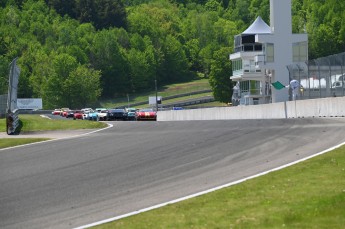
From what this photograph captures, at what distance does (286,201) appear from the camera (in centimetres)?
1783

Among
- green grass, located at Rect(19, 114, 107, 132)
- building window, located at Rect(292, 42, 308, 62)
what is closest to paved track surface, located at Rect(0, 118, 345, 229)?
green grass, located at Rect(19, 114, 107, 132)

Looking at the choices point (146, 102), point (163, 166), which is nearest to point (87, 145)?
point (163, 166)

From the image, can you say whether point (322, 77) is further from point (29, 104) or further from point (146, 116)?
point (29, 104)

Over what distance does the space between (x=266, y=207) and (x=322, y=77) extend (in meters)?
47.6

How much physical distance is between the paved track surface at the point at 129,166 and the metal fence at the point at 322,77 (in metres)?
24.7

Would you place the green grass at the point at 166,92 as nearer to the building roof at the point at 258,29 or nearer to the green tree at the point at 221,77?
the green tree at the point at 221,77

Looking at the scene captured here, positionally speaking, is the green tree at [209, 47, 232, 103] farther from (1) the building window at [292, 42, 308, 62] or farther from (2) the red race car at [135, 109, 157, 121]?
(2) the red race car at [135, 109, 157, 121]

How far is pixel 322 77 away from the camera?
64188mm

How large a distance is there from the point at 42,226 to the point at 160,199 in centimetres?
287

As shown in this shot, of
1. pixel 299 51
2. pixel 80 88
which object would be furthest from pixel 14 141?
pixel 80 88

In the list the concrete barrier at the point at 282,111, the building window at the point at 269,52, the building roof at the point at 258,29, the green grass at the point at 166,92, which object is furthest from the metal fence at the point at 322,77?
the green grass at the point at 166,92

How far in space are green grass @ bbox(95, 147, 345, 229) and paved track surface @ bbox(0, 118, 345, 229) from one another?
1.11m

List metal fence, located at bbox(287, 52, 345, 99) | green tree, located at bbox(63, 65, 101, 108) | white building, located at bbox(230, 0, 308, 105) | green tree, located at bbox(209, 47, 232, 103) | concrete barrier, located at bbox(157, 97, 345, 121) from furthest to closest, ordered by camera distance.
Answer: green tree, located at bbox(63, 65, 101, 108)
green tree, located at bbox(209, 47, 232, 103)
white building, located at bbox(230, 0, 308, 105)
metal fence, located at bbox(287, 52, 345, 99)
concrete barrier, located at bbox(157, 97, 345, 121)

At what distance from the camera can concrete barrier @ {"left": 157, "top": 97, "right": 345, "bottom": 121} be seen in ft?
162
